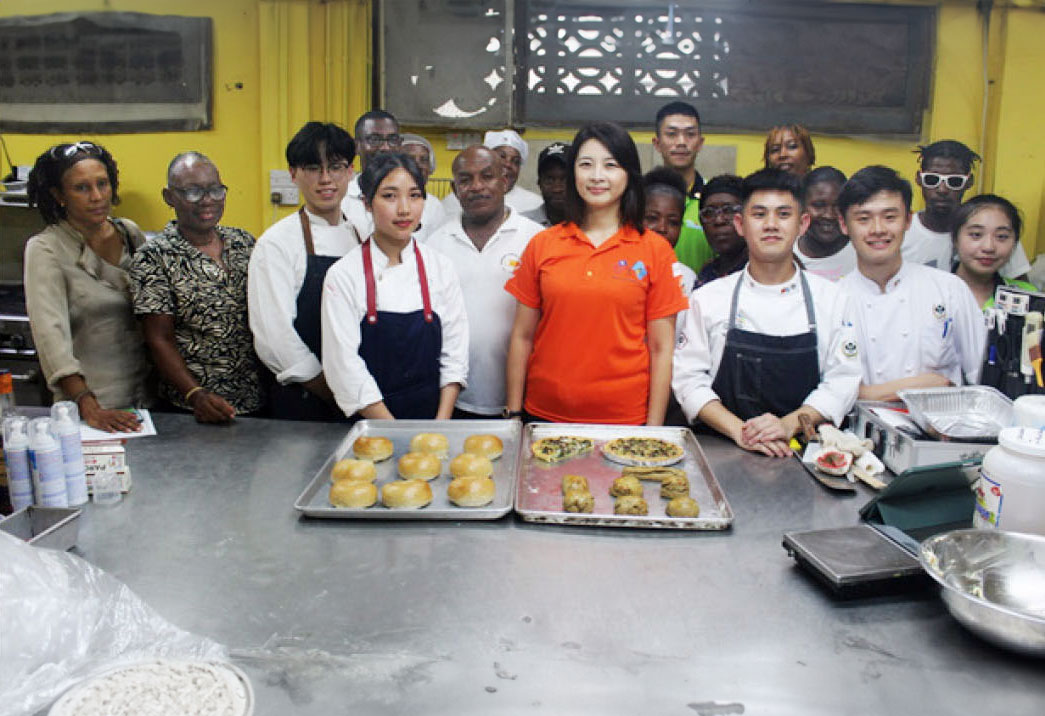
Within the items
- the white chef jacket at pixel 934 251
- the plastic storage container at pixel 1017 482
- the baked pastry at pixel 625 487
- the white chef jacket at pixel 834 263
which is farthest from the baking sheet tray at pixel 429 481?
the white chef jacket at pixel 934 251

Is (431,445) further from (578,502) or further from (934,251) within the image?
(934,251)

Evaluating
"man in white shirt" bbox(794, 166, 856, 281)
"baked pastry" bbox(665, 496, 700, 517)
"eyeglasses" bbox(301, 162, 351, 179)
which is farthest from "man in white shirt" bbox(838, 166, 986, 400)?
"eyeglasses" bbox(301, 162, 351, 179)

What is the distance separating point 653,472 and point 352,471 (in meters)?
0.79

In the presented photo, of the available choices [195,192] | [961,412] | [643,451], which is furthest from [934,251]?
[195,192]

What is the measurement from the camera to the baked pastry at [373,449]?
7.32 ft

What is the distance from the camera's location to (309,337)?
9.33ft

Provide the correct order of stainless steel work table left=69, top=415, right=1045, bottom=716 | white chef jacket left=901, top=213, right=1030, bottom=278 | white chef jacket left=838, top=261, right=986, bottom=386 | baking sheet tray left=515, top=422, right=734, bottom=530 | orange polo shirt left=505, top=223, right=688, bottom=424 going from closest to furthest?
stainless steel work table left=69, top=415, right=1045, bottom=716 < baking sheet tray left=515, top=422, right=734, bottom=530 < orange polo shirt left=505, top=223, right=688, bottom=424 < white chef jacket left=838, top=261, right=986, bottom=386 < white chef jacket left=901, top=213, right=1030, bottom=278

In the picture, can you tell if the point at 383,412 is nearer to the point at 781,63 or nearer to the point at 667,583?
the point at 667,583

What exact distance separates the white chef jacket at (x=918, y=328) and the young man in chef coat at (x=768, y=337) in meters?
0.32

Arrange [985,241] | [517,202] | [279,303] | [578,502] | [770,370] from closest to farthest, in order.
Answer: [578,502] < [770,370] < [279,303] < [985,241] < [517,202]

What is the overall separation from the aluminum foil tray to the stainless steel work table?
10.9 inches

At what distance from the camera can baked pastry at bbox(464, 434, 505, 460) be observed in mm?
2271

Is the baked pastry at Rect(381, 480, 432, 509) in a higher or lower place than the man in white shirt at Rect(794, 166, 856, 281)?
lower

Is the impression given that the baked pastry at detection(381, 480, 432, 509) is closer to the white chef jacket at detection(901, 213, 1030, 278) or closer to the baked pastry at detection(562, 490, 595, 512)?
the baked pastry at detection(562, 490, 595, 512)
